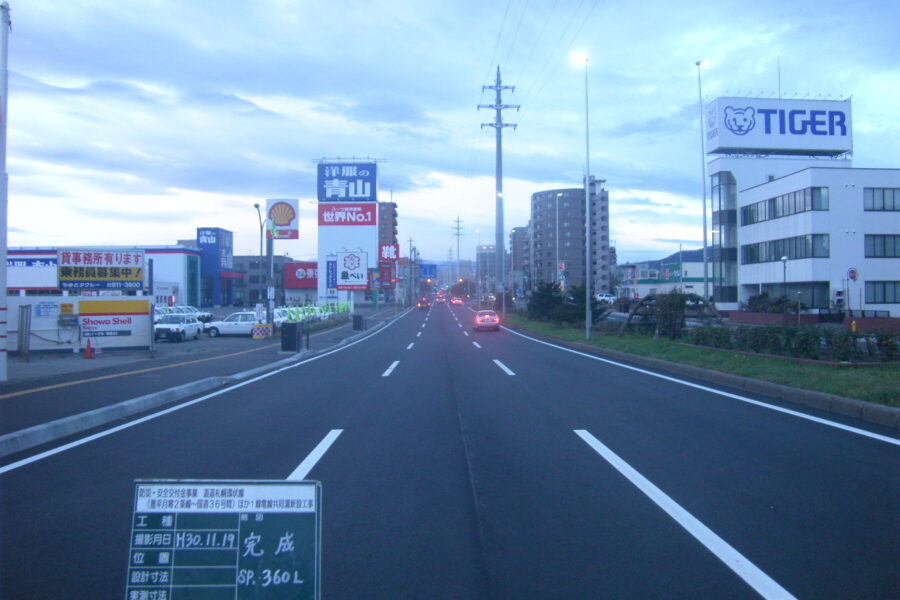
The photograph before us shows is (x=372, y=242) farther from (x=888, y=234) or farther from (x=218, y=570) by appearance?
(x=218, y=570)

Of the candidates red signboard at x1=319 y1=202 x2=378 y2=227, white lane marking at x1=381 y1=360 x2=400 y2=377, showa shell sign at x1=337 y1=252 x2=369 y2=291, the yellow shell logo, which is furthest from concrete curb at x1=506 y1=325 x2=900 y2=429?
red signboard at x1=319 y1=202 x2=378 y2=227

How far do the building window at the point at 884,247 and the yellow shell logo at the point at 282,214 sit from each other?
3772 cm

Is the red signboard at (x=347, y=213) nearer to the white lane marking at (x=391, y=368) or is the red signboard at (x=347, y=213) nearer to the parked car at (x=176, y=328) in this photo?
the parked car at (x=176, y=328)

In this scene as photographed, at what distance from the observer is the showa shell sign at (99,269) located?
24.3 metres

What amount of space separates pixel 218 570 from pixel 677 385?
13.0 metres

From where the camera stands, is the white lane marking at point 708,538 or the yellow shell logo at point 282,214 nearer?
the white lane marking at point 708,538

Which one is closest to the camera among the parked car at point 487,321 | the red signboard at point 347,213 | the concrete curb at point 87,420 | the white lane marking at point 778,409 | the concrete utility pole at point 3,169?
the concrete curb at point 87,420

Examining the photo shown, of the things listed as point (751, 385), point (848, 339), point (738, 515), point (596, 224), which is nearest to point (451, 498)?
point (738, 515)

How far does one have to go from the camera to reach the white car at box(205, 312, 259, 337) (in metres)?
38.7

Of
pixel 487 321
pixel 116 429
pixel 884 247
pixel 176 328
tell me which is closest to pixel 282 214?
pixel 176 328

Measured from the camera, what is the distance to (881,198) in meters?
42.4

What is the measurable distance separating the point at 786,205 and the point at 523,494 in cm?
4664

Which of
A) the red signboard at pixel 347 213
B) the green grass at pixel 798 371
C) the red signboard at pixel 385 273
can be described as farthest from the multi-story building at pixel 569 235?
the green grass at pixel 798 371

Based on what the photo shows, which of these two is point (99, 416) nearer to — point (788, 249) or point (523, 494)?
point (523, 494)
